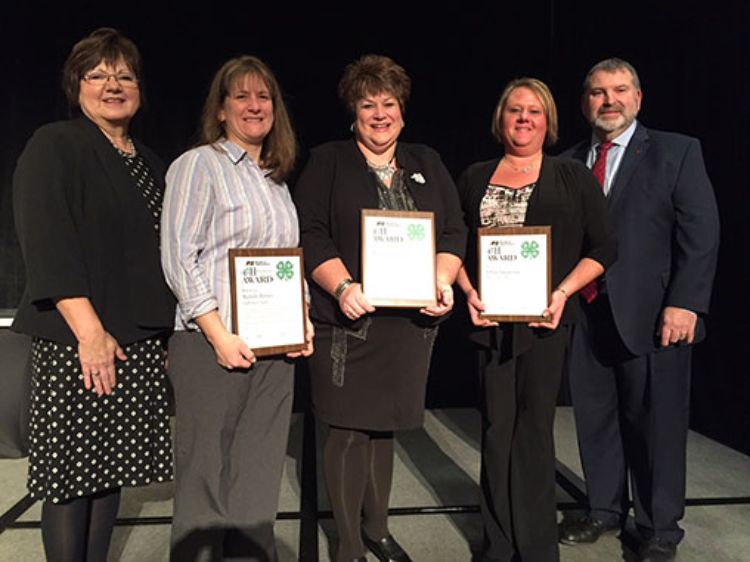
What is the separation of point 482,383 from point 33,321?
4.19 ft

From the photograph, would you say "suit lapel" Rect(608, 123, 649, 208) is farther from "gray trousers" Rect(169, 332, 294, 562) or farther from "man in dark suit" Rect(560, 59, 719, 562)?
"gray trousers" Rect(169, 332, 294, 562)

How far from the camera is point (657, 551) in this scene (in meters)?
1.91

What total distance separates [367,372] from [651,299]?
3.59 feet

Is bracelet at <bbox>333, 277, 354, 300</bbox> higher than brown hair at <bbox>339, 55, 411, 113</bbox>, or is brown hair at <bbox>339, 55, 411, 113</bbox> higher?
brown hair at <bbox>339, 55, 411, 113</bbox>

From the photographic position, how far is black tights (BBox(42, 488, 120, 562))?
4.55 feet

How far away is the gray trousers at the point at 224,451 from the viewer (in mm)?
1414

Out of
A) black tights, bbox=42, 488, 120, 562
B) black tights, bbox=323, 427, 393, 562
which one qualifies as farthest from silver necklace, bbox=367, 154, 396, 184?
black tights, bbox=42, 488, 120, 562

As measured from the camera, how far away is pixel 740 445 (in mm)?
3059

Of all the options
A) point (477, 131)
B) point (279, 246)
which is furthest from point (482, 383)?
point (477, 131)

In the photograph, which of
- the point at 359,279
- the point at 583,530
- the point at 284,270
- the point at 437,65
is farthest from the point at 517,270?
the point at 437,65

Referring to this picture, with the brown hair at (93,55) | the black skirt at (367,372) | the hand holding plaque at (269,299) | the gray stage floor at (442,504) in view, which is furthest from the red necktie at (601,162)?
the brown hair at (93,55)

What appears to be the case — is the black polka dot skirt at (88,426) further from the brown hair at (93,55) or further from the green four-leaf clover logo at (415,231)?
the green four-leaf clover logo at (415,231)

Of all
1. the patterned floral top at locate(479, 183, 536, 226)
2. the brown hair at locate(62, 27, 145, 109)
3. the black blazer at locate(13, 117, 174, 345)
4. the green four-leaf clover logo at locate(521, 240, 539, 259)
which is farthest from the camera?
the patterned floral top at locate(479, 183, 536, 226)

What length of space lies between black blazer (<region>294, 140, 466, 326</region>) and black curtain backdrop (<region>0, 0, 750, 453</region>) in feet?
5.38
